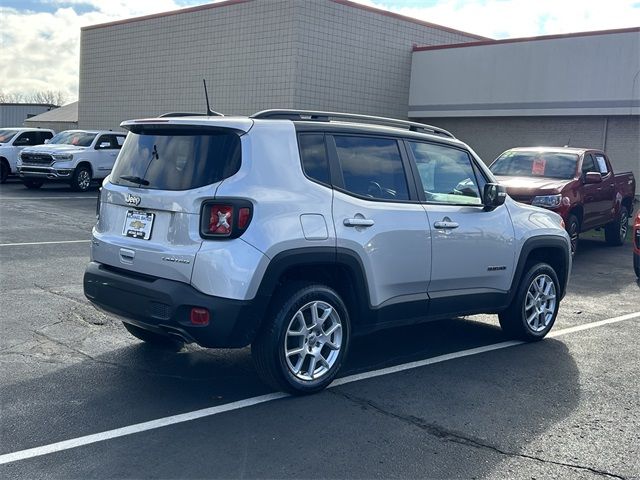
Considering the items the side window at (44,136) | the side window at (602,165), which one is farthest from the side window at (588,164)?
the side window at (44,136)

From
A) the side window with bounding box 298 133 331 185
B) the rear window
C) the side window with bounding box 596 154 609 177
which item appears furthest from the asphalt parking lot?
the side window with bounding box 596 154 609 177

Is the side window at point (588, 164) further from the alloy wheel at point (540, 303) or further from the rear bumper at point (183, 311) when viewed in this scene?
the rear bumper at point (183, 311)

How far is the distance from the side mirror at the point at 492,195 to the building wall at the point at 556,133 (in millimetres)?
14145

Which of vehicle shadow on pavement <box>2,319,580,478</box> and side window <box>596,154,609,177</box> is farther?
side window <box>596,154,609,177</box>

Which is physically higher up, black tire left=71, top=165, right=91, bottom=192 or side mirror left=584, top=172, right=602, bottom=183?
side mirror left=584, top=172, right=602, bottom=183

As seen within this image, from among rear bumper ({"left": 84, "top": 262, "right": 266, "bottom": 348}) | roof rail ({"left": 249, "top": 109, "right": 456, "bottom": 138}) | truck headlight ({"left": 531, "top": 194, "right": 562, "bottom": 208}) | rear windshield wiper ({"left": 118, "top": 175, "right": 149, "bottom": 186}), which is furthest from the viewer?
truck headlight ({"left": 531, "top": 194, "right": 562, "bottom": 208})

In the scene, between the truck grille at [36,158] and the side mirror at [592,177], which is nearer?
the side mirror at [592,177]

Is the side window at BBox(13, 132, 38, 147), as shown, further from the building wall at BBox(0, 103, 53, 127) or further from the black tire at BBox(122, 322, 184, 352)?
the building wall at BBox(0, 103, 53, 127)

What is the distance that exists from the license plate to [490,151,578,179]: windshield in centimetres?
914

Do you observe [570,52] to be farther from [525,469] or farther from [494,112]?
[525,469]

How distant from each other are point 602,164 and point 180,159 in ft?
36.5

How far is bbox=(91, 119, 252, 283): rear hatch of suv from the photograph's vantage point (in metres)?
5.04

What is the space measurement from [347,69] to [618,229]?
426 inches

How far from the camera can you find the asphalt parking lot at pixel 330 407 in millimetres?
4254
